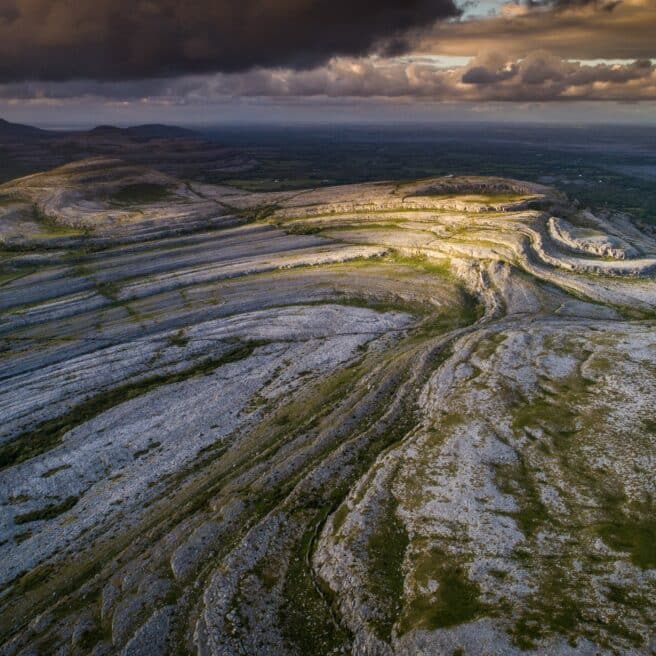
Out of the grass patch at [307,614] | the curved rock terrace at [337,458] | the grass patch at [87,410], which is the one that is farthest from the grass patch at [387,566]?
the grass patch at [87,410]

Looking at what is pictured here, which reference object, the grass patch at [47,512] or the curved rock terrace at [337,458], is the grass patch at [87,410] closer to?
the curved rock terrace at [337,458]

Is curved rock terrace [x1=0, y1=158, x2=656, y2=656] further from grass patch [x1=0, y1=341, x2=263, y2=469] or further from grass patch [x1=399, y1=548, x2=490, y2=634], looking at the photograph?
Result: grass patch [x1=0, y1=341, x2=263, y2=469]

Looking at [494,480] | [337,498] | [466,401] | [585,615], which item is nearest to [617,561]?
[585,615]

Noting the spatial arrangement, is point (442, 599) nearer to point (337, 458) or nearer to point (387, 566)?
point (387, 566)

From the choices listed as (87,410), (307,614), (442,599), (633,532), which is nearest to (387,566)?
(442,599)

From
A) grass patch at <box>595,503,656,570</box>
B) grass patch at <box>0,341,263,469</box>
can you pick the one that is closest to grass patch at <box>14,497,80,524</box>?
grass patch at <box>0,341,263,469</box>
